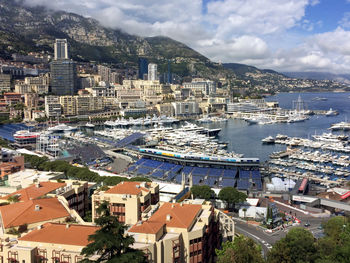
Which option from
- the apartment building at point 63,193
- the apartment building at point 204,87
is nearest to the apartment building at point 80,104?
the apartment building at point 204,87

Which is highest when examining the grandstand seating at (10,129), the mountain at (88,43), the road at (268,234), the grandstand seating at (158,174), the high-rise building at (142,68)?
the mountain at (88,43)

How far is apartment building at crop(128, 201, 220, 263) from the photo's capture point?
31.7ft

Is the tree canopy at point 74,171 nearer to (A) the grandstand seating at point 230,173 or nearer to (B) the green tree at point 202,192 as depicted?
(B) the green tree at point 202,192

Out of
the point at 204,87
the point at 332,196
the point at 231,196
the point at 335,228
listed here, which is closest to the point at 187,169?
the point at 231,196

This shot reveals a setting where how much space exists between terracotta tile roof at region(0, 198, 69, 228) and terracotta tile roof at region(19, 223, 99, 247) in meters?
1.21

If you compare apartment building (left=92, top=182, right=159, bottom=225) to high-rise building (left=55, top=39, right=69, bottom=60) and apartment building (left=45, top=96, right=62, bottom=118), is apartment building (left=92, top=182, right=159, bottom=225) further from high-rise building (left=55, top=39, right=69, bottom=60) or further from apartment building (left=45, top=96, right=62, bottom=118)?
high-rise building (left=55, top=39, right=69, bottom=60)

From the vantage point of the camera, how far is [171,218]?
11.1m

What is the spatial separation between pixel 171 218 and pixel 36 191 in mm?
6621

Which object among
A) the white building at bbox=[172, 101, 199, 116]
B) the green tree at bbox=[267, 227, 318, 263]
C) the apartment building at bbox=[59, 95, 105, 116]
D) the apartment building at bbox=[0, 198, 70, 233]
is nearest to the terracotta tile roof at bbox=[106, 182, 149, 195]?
the apartment building at bbox=[0, 198, 70, 233]

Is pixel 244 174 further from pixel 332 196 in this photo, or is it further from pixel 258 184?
pixel 332 196

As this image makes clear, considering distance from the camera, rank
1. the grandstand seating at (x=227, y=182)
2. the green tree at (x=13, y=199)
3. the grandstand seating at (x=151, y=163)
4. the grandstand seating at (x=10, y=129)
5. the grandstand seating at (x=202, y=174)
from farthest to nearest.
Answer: the grandstand seating at (x=10, y=129)
the grandstand seating at (x=151, y=163)
the grandstand seating at (x=202, y=174)
the grandstand seating at (x=227, y=182)
the green tree at (x=13, y=199)

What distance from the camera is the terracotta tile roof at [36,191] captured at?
45.8 feet

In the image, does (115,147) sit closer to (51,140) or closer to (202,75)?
(51,140)

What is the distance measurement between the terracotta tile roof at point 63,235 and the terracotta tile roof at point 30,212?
1210mm
